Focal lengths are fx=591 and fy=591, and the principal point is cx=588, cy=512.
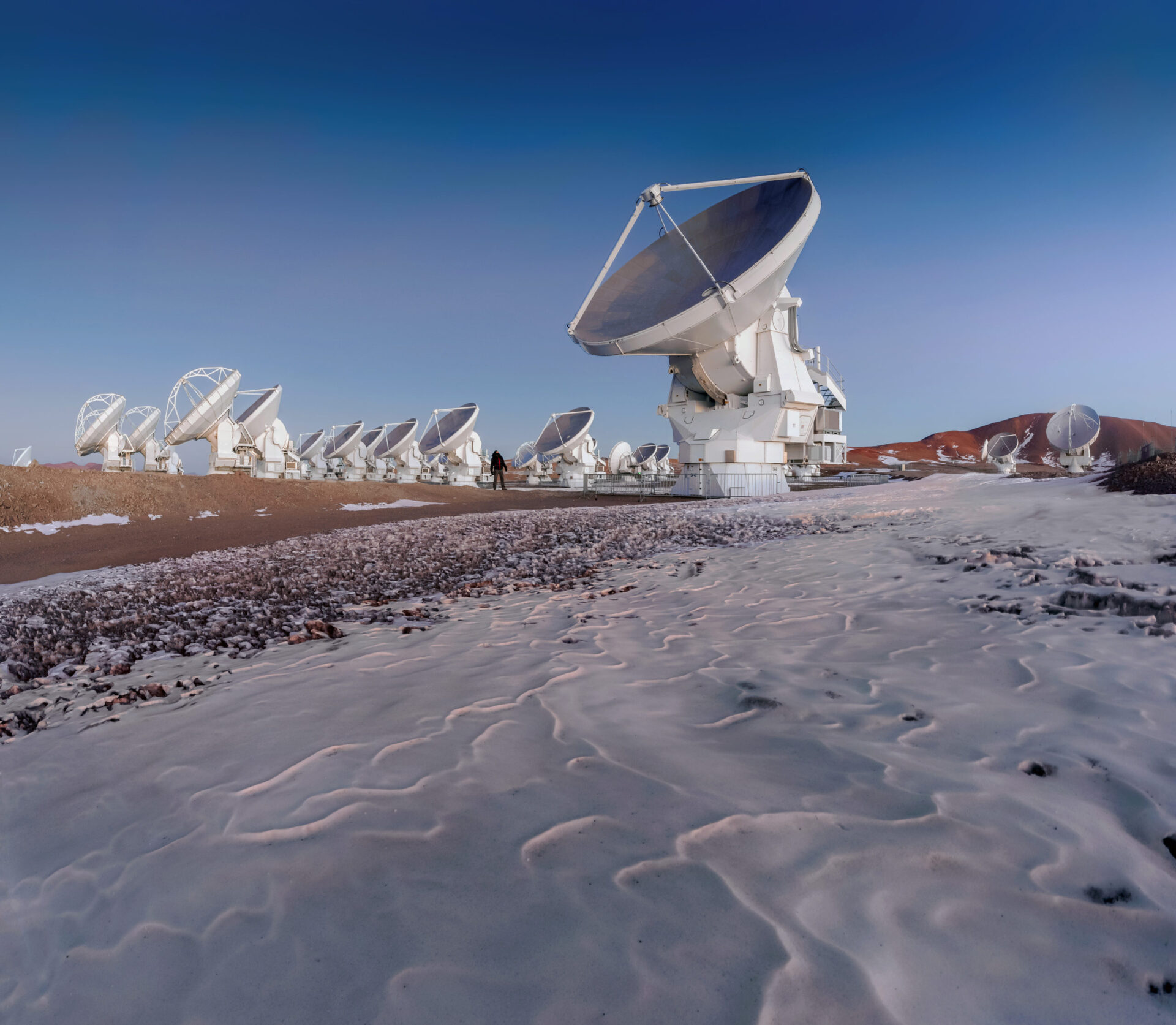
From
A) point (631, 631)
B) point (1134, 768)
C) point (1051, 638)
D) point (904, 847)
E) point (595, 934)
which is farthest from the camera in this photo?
point (631, 631)

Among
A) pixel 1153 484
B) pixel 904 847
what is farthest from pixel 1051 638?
pixel 1153 484

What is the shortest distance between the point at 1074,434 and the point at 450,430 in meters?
44.5

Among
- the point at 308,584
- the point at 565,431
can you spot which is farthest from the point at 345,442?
the point at 308,584

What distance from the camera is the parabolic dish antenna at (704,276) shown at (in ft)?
74.3

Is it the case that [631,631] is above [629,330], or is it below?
below

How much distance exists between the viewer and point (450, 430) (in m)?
48.5

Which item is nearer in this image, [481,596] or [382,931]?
[382,931]

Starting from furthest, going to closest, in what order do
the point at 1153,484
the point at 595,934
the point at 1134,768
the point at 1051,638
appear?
the point at 1153,484 → the point at 1051,638 → the point at 1134,768 → the point at 595,934

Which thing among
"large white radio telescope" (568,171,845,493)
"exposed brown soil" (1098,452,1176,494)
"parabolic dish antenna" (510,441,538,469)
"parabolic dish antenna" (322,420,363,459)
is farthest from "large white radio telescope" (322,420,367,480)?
"exposed brown soil" (1098,452,1176,494)

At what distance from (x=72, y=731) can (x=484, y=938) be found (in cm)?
345

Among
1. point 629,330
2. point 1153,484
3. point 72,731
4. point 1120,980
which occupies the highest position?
point 629,330

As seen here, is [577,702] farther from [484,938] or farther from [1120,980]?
[1120,980]

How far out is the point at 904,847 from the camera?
2004 millimetres

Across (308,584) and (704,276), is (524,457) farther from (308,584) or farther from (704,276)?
(308,584)
